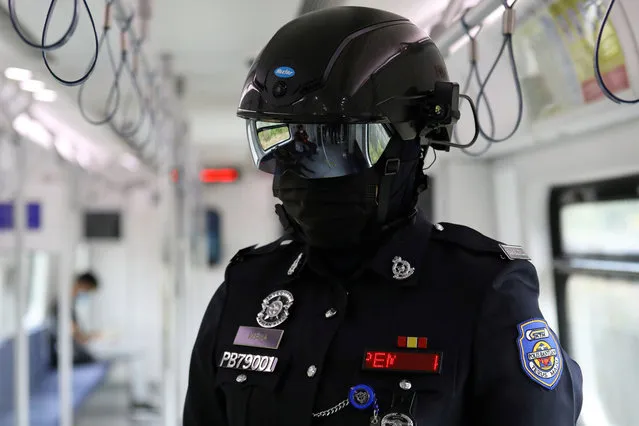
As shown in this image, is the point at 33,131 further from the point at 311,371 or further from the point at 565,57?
the point at 311,371

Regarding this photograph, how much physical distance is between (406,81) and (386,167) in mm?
180

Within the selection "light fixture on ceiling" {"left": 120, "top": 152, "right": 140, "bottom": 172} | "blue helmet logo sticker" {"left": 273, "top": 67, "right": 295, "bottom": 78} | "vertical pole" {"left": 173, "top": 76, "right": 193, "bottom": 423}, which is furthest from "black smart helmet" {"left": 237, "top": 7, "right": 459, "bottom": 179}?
"light fixture on ceiling" {"left": 120, "top": 152, "right": 140, "bottom": 172}

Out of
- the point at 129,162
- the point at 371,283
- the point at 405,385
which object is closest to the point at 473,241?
the point at 371,283

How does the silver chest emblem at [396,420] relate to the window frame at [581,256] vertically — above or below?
below

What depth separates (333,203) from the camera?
121cm

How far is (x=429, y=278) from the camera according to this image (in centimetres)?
126

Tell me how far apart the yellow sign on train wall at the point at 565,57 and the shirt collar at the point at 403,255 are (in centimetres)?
116

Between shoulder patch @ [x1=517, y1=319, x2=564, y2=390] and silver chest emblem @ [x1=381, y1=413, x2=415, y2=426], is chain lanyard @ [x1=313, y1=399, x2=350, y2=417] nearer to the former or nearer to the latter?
silver chest emblem @ [x1=381, y1=413, x2=415, y2=426]

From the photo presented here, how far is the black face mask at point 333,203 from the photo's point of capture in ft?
3.94

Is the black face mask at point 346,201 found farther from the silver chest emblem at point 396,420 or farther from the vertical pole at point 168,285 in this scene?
the vertical pole at point 168,285

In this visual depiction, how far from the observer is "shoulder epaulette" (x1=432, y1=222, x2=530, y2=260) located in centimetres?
124

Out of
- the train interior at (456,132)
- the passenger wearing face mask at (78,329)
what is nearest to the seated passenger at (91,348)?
the passenger wearing face mask at (78,329)

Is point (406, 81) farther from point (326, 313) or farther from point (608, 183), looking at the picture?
point (608, 183)

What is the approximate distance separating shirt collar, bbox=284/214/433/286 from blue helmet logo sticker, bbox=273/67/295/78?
0.37 m
